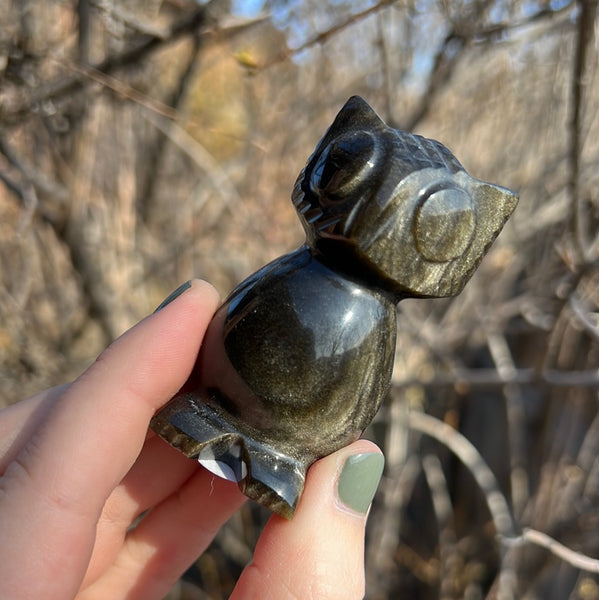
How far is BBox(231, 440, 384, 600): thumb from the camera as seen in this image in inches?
29.7

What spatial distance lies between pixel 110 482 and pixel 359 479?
0.33m

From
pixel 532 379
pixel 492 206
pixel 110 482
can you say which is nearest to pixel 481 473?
pixel 532 379

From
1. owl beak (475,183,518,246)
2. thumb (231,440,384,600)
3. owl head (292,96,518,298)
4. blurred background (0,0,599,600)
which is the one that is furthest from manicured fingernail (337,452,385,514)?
blurred background (0,0,599,600)

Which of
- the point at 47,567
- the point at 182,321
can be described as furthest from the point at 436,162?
the point at 47,567

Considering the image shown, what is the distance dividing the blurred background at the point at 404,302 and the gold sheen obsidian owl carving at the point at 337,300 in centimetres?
59

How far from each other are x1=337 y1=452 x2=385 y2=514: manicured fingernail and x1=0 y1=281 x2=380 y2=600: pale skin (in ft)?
0.03

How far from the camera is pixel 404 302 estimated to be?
1.89 metres

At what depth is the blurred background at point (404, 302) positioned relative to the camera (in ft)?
5.03

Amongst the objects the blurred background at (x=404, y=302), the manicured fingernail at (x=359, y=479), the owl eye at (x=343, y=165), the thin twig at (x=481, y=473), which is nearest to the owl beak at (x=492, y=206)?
the owl eye at (x=343, y=165)

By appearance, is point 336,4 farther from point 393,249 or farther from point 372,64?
point 393,249

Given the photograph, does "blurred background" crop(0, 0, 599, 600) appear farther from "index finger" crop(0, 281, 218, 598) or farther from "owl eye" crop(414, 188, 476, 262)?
"index finger" crop(0, 281, 218, 598)

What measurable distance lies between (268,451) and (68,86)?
103cm

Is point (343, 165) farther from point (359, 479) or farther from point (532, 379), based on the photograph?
point (532, 379)

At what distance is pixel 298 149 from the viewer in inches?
97.5
